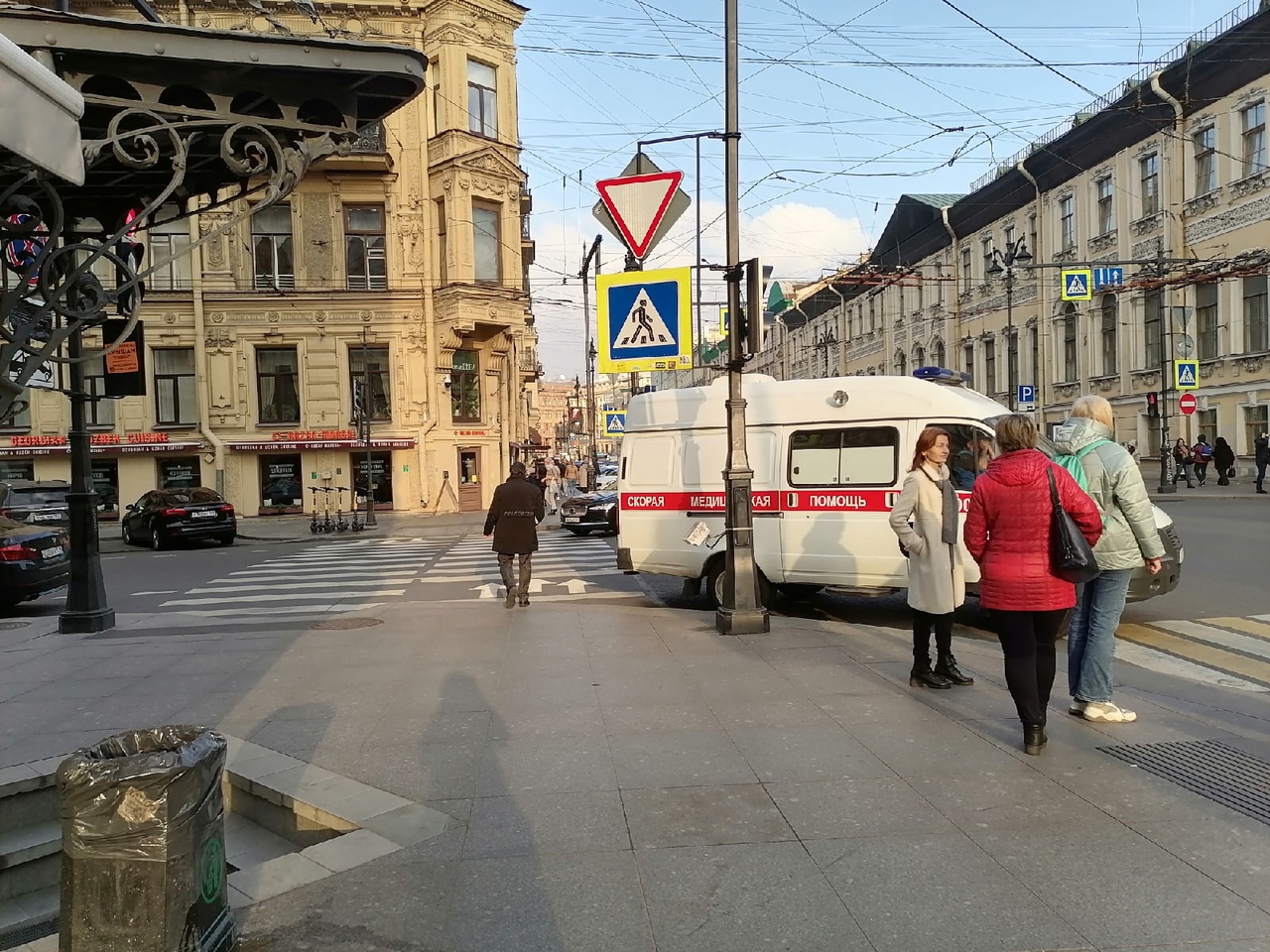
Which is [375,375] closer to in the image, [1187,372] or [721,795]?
[1187,372]

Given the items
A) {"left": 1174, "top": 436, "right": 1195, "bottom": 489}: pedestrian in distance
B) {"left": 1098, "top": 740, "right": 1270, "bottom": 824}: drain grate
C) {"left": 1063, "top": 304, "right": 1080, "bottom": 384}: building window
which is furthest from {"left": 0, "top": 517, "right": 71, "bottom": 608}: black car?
{"left": 1063, "top": 304, "right": 1080, "bottom": 384}: building window

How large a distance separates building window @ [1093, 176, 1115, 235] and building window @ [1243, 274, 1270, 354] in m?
7.03

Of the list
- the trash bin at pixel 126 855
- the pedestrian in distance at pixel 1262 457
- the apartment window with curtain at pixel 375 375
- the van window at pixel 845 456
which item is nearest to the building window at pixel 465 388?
the apartment window with curtain at pixel 375 375

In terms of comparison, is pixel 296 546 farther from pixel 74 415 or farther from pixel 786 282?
pixel 786 282

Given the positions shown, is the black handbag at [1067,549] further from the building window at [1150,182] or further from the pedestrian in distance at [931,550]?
the building window at [1150,182]

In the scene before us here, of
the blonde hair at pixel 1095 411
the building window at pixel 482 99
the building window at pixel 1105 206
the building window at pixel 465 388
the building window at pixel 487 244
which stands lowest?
the blonde hair at pixel 1095 411

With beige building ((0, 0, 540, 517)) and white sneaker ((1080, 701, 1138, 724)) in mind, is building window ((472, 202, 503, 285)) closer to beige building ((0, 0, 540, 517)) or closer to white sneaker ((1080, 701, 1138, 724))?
beige building ((0, 0, 540, 517))

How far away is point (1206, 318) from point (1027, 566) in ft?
106

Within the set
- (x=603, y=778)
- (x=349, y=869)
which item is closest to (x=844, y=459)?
(x=603, y=778)

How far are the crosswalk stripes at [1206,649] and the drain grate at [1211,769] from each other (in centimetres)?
202

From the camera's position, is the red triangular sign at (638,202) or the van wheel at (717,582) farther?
the van wheel at (717,582)

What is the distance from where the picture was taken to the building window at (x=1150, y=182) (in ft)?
108

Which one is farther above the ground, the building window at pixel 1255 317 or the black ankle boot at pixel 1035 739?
the building window at pixel 1255 317

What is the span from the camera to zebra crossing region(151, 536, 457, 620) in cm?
1231
